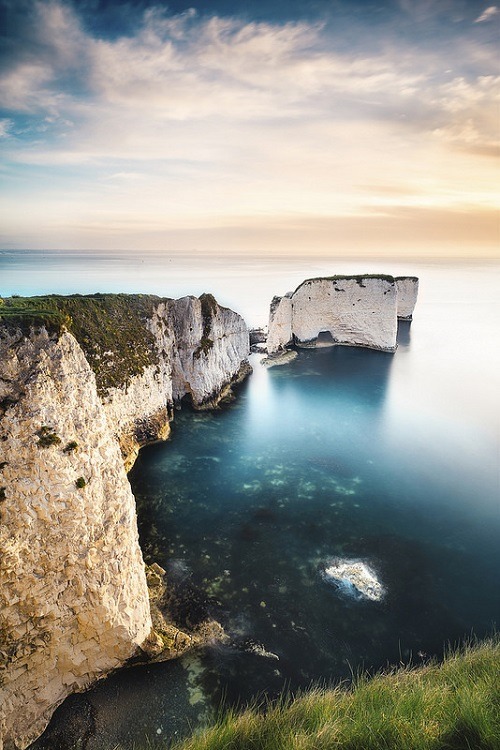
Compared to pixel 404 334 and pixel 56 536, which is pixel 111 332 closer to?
pixel 56 536

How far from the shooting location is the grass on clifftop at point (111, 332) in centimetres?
1377

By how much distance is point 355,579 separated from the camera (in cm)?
940

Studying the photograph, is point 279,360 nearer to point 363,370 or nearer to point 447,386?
point 363,370

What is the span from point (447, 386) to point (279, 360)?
43.5 ft

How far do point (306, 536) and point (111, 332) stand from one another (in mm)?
11159

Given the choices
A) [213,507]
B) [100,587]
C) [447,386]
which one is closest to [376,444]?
[213,507]

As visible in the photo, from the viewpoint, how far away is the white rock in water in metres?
8.96

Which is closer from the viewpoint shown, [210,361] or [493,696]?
[493,696]

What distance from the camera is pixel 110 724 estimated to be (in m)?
6.11

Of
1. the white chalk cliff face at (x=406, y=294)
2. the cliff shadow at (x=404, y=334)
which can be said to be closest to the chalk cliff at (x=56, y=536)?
the cliff shadow at (x=404, y=334)

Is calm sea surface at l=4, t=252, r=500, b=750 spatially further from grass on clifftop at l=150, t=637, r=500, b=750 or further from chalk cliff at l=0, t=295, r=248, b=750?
grass on clifftop at l=150, t=637, r=500, b=750

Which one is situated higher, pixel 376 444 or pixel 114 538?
pixel 114 538

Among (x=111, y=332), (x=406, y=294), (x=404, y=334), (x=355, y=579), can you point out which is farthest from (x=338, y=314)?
(x=355, y=579)

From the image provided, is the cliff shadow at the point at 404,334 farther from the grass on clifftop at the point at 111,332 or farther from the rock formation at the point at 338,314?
the grass on clifftop at the point at 111,332
